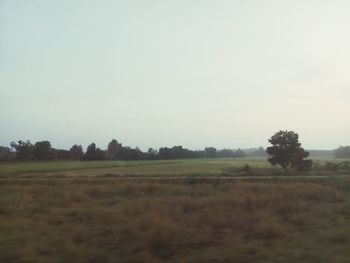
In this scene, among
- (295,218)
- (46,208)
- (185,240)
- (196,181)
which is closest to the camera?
(185,240)

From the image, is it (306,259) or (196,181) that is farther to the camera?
(196,181)

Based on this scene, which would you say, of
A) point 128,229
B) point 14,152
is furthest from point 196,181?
point 14,152

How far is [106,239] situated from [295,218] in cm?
576

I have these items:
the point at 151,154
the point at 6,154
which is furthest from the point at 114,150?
the point at 6,154

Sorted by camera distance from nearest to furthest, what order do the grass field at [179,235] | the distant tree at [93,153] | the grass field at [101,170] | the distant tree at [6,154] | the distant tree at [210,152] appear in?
the grass field at [179,235], the grass field at [101,170], the distant tree at [6,154], the distant tree at [93,153], the distant tree at [210,152]

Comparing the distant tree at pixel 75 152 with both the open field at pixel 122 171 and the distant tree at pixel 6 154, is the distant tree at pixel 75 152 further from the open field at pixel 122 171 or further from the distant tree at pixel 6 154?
the open field at pixel 122 171

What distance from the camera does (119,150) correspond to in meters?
132

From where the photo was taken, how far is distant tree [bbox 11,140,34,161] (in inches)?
4491

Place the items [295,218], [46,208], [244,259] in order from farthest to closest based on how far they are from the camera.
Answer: [46,208]
[295,218]
[244,259]

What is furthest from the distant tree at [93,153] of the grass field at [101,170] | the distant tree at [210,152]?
the distant tree at [210,152]

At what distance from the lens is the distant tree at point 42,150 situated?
382ft

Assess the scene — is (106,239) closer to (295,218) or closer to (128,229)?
A: (128,229)

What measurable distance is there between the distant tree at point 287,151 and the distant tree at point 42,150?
5728cm

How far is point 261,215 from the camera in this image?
1423cm
